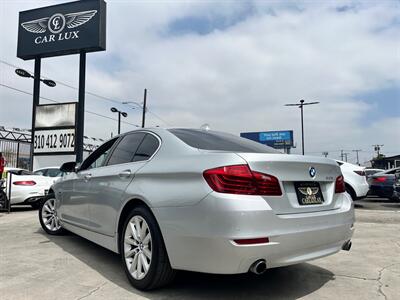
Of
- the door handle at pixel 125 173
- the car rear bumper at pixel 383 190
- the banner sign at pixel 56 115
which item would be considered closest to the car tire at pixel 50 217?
the door handle at pixel 125 173

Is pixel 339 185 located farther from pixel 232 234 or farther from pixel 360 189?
pixel 360 189

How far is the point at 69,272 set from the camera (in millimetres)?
4109

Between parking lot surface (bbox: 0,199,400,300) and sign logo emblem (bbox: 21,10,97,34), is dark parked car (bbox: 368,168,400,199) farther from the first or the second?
sign logo emblem (bbox: 21,10,97,34)

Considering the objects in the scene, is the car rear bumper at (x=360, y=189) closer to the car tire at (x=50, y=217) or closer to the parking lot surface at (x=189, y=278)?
the parking lot surface at (x=189, y=278)

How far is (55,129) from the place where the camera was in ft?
62.4

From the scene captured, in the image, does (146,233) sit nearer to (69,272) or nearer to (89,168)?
(69,272)

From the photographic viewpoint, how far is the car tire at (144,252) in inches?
131

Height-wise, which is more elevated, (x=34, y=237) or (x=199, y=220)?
(x=199, y=220)

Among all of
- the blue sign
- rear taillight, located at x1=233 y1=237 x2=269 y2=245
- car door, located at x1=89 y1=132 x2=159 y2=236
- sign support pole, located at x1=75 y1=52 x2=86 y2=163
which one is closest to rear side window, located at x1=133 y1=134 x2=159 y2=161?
car door, located at x1=89 y1=132 x2=159 y2=236

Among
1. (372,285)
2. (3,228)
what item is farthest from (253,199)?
(3,228)

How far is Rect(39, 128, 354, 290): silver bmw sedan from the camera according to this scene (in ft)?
9.57

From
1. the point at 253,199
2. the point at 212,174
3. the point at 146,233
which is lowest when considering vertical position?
the point at 146,233

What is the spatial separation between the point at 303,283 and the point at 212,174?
1596mm

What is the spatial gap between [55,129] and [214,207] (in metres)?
17.7
